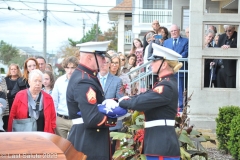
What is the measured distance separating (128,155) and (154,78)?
3.98 m

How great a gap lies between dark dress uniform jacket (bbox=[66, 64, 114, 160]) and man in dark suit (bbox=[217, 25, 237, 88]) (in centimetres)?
574

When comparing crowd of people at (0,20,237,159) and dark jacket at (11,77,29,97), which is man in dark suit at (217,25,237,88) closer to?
crowd of people at (0,20,237,159)

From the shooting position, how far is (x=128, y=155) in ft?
19.6

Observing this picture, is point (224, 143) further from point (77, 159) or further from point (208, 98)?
point (77, 159)

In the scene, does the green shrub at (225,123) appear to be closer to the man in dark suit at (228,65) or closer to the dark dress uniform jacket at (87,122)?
the man in dark suit at (228,65)

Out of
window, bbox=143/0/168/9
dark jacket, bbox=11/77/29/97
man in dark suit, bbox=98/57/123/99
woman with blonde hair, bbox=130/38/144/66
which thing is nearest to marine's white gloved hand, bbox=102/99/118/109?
man in dark suit, bbox=98/57/123/99

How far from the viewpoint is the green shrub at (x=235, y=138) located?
7.15 metres

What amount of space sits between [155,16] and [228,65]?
24417 mm

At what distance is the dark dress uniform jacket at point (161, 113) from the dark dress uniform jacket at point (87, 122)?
10.9 inches

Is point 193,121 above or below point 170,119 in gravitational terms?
below

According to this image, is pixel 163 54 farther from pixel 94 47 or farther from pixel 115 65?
pixel 115 65

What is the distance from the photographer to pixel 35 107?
6.21m

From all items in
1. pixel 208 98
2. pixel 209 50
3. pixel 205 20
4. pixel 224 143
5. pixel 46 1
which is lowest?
pixel 224 143

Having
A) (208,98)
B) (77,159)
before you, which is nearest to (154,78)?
(208,98)
